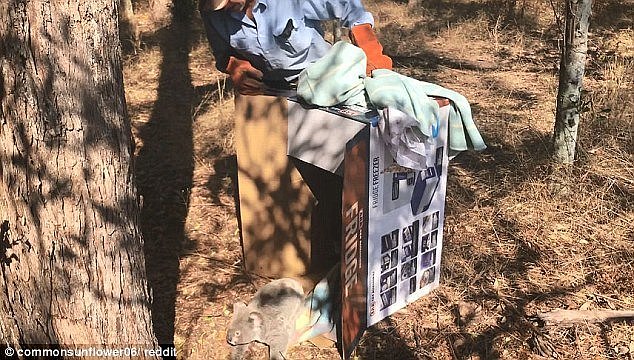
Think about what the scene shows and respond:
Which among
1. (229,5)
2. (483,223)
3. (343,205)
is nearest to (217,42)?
(229,5)

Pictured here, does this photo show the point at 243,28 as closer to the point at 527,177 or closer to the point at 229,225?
the point at 229,225

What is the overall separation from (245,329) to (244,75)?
1.27 m

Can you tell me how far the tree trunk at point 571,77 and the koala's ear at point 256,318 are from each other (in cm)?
256

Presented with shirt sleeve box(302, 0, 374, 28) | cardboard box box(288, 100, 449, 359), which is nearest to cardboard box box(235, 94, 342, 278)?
cardboard box box(288, 100, 449, 359)

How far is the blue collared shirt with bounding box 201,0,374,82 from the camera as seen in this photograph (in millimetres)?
3123

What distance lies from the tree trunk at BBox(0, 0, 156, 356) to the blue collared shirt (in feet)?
3.46

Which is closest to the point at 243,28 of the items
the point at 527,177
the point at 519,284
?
the point at 519,284

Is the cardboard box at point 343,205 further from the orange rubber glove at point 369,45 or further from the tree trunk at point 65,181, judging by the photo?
the tree trunk at point 65,181

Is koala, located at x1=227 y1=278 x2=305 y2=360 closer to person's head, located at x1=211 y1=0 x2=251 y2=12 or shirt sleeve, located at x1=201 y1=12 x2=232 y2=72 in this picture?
→ shirt sleeve, located at x1=201 y1=12 x2=232 y2=72

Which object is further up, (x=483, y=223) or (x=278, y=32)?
(x=278, y=32)

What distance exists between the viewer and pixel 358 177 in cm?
275

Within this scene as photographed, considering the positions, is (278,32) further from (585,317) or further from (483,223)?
(585,317)

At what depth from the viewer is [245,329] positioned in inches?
118

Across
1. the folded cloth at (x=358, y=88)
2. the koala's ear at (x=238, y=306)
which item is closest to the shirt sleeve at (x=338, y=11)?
the folded cloth at (x=358, y=88)
